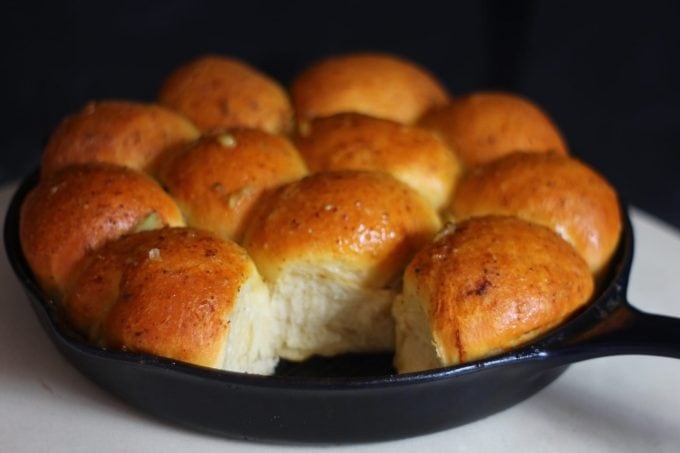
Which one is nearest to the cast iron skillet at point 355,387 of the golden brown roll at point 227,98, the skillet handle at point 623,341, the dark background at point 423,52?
the skillet handle at point 623,341

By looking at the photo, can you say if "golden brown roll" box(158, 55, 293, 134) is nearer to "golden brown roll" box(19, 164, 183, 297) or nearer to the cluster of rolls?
the cluster of rolls

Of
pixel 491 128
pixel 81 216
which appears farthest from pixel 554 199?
pixel 81 216

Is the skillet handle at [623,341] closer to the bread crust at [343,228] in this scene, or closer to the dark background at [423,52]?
the bread crust at [343,228]

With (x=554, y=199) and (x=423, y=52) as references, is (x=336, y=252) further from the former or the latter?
(x=423, y=52)

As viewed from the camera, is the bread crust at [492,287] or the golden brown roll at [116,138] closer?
the bread crust at [492,287]

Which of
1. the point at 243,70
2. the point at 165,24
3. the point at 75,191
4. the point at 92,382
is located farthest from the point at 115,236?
the point at 165,24

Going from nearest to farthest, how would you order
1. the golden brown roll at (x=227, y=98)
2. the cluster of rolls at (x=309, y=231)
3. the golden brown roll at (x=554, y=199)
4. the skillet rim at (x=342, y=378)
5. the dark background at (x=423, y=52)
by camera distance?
the skillet rim at (x=342, y=378), the cluster of rolls at (x=309, y=231), the golden brown roll at (x=554, y=199), the golden brown roll at (x=227, y=98), the dark background at (x=423, y=52)
